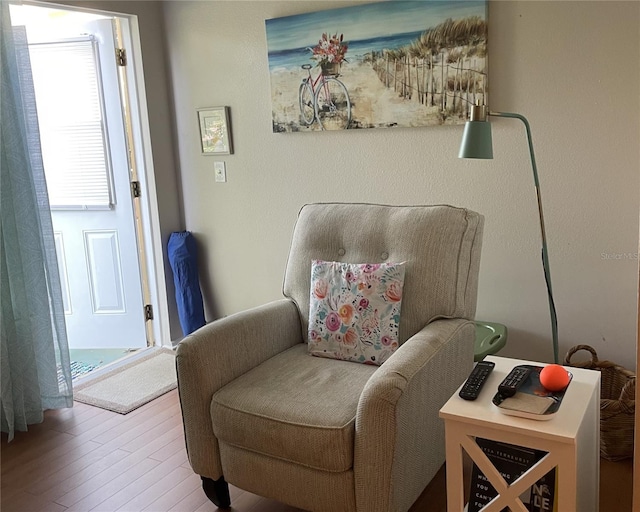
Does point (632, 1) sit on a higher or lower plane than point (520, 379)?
higher

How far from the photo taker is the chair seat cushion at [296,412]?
177 centimetres

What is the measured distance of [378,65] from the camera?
9.12 feet

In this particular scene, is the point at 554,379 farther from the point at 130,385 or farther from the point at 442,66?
the point at 130,385

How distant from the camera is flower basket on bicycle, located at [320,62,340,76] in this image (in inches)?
114

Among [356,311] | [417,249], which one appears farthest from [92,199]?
[417,249]

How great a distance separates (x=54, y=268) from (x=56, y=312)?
8.0 inches

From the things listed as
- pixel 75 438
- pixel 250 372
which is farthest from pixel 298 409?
pixel 75 438

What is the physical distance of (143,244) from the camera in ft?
12.0

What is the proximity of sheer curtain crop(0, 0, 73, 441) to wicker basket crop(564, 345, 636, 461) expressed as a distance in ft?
7.59

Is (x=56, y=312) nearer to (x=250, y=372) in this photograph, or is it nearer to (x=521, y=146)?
(x=250, y=372)

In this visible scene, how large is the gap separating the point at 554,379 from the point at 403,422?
16.6 inches

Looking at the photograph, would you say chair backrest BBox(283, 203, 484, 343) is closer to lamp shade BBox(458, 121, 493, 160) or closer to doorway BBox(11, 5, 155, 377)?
lamp shade BBox(458, 121, 493, 160)

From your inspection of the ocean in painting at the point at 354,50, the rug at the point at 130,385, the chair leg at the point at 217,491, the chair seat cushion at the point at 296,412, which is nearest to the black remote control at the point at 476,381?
the chair seat cushion at the point at 296,412

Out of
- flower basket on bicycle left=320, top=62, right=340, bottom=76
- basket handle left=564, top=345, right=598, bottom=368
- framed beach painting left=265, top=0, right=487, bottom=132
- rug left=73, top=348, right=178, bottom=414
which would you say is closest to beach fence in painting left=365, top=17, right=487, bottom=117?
framed beach painting left=265, top=0, right=487, bottom=132
